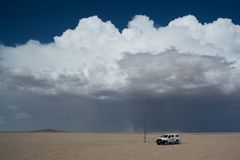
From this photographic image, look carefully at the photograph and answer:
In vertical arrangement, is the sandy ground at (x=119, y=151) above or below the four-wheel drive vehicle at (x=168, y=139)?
below

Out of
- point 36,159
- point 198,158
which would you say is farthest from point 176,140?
point 36,159

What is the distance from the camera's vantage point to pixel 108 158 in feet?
95.9

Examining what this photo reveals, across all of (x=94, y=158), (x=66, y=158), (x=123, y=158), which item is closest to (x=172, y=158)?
(x=123, y=158)

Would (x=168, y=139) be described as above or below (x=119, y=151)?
above

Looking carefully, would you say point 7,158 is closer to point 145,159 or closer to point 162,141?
point 145,159

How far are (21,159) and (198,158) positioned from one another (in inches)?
586

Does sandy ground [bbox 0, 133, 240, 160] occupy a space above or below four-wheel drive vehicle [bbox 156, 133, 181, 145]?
below

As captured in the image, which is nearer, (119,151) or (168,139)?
(119,151)

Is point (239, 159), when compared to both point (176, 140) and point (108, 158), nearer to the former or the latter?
point (108, 158)

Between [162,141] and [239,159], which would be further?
[162,141]

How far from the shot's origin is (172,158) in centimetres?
2927

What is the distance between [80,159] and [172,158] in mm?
7845

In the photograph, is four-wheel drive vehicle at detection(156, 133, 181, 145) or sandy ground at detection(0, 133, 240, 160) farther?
four-wheel drive vehicle at detection(156, 133, 181, 145)

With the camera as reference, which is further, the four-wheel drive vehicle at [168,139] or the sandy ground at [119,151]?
the four-wheel drive vehicle at [168,139]
